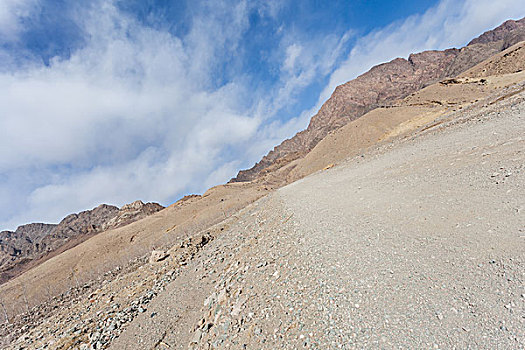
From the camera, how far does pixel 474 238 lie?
358 centimetres

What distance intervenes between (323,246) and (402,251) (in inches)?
57.1

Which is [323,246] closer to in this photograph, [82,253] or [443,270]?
[443,270]

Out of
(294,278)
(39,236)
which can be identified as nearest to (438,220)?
(294,278)

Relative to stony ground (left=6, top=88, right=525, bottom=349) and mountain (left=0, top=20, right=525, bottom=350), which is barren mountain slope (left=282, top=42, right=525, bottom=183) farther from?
stony ground (left=6, top=88, right=525, bottom=349)

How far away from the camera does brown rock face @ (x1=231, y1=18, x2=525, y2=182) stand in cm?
10912

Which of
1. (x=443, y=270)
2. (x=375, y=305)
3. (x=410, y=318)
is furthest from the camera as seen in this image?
(x=443, y=270)

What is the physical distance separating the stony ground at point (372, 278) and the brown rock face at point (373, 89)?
97.1 meters

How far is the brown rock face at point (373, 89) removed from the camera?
109 meters

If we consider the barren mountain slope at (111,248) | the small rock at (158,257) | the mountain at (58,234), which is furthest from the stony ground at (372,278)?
the mountain at (58,234)

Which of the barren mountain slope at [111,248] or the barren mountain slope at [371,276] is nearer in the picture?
the barren mountain slope at [371,276]

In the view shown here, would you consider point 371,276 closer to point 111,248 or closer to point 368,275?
point 368,275

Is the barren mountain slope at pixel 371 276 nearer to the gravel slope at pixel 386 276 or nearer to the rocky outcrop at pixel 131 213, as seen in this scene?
the gravel slope at pixel 386 276

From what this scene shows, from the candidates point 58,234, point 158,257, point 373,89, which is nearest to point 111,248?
point 158,257

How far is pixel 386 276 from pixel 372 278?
196 millimetres
